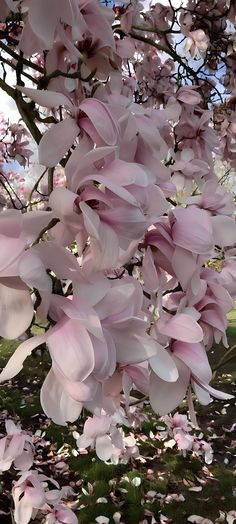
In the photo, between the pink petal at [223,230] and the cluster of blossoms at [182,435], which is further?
the cluster of blossoms at [182,435]

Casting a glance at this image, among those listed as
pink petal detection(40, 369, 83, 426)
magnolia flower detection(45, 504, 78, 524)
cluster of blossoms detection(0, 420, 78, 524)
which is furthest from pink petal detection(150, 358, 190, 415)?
magnolia flower detection(45, 504, 78, 524)

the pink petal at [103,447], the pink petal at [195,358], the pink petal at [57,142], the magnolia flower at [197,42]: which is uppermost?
the pink petal at [57,142]

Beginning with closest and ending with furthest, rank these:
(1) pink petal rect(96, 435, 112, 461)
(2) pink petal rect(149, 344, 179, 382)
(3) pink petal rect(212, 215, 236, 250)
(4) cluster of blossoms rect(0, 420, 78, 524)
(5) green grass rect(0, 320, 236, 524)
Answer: (2) pink petal rect(149, 344, 179, 382) < (3) pink petal rect(212, 215, 236, 250) < (4) cluster of blossoms rect(0, 420, 78, 524) < (1) pink petal rect(96, 435, 112, 461) < (5) green grass rect(0, 320, 236, 524)

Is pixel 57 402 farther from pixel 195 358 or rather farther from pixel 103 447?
pixel 103 447

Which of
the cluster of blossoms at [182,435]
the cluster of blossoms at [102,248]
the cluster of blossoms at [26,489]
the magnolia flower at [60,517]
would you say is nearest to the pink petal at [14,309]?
the cluster of blossoms at [102,248]

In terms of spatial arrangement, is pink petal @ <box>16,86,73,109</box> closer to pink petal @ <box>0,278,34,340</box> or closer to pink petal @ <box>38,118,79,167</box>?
pink petal @ <box>38,118,79,167</box>

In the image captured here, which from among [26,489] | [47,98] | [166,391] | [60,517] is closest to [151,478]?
[60,517]

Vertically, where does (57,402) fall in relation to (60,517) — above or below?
above

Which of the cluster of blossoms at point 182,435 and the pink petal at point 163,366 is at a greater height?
the pink petal at point 163,366

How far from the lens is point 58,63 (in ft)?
2.91

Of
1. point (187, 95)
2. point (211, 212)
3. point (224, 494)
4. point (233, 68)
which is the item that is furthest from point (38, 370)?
point (211, 212)

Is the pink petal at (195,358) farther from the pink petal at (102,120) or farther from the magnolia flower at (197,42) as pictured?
the magnolia flower at (197,42)

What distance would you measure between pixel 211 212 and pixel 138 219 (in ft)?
1.11

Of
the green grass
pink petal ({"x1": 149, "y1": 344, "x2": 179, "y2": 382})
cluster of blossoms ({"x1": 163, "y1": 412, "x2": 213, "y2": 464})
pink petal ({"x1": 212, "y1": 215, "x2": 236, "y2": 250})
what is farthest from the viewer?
cluster of blossoms ({"x1": 163, "y1": 412, "x2": 213, "y2": 464})
